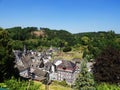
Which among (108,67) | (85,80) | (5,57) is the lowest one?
(85,80)

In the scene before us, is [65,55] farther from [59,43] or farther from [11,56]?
[11,56]

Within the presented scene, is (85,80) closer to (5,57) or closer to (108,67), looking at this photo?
(108,67)

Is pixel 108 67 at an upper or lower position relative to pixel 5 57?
lower

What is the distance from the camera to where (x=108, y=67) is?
35625mm

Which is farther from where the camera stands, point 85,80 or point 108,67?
point 108,67

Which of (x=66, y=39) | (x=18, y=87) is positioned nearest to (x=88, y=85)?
(x=18, y=87)

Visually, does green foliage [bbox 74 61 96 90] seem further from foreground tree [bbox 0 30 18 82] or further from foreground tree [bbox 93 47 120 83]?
foreground tree [bbox 0 30 18 82]

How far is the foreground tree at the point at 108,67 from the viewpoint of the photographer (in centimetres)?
3491

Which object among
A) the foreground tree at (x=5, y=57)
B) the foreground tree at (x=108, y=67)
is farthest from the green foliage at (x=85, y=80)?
the foreground tree at (x=5, y=57)

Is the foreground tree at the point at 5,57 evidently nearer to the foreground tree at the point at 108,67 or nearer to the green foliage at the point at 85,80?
the green foliage at the point at 85,80

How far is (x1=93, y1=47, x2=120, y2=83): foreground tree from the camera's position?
3491 cm

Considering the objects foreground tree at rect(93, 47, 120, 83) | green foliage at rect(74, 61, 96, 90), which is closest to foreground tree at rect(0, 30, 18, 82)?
green foliage at rect(74, 61, 96, 90)

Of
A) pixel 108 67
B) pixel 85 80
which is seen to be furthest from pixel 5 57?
pixel 108 67

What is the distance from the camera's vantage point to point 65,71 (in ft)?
204
